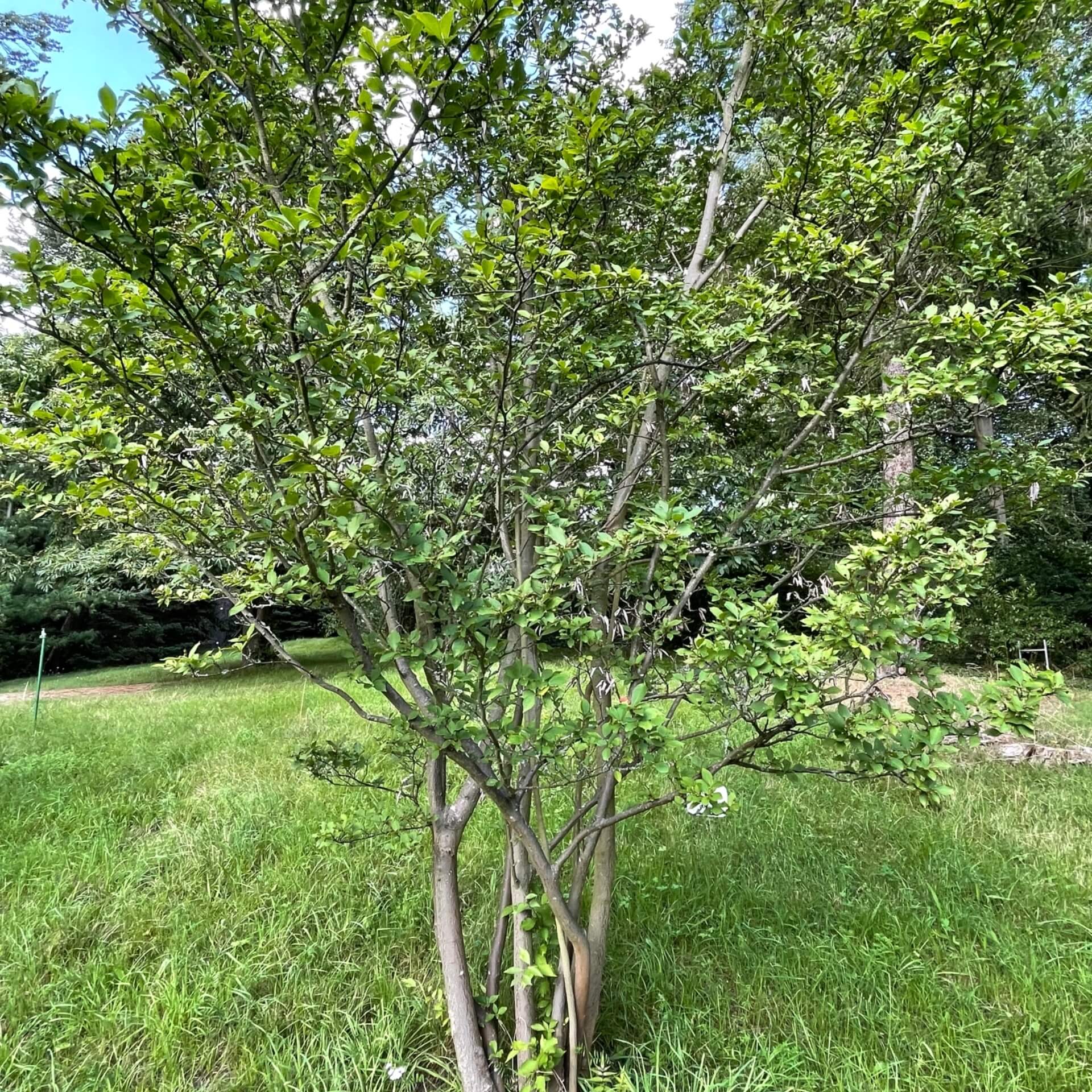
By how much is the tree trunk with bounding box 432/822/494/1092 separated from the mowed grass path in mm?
284

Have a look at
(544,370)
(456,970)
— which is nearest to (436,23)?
(544,370)

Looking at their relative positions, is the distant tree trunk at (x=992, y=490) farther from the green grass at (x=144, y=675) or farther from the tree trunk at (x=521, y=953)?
the green grass at (x=144, y=675)

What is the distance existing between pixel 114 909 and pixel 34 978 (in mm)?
342

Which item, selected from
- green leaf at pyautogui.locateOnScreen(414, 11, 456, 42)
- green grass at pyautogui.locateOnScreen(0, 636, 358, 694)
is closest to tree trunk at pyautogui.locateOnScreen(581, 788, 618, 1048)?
green leaf at pyautogui.locateOnScreen(414, 11, 456, 42)

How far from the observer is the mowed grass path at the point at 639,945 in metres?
1.79

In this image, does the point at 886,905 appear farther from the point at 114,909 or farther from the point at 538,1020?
the point at 114,909

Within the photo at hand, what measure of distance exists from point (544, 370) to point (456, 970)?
1.64 meters

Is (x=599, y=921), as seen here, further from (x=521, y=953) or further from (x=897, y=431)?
(x=897, y=431)

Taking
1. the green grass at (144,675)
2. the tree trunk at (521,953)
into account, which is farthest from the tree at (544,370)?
the green grass at (144,675)

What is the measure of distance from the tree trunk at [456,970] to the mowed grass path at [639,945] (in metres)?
0.28

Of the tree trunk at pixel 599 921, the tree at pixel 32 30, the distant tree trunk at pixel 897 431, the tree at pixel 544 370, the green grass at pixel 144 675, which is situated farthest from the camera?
the green grass at pixel 144 675

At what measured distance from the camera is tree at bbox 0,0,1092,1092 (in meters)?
1.16

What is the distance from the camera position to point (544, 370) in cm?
167

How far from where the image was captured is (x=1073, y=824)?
310 centimetres
